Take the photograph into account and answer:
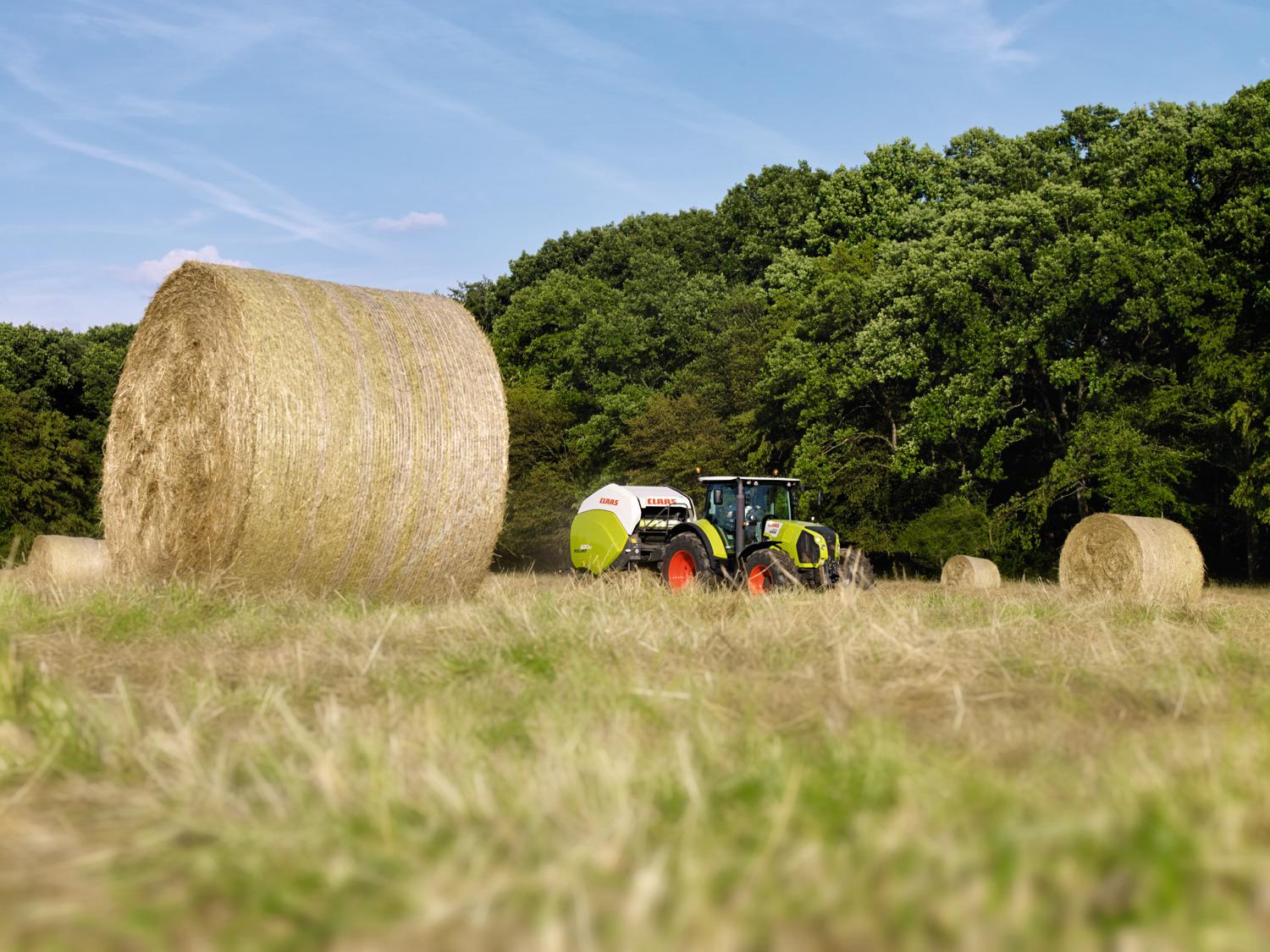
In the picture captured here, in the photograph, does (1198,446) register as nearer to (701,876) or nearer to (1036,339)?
(1036,339)

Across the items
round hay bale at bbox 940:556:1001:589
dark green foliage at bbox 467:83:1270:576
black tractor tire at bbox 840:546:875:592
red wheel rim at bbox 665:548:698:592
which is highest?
dark green foliage at bbox 467:83:1270:576

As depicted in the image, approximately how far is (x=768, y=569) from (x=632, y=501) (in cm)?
521

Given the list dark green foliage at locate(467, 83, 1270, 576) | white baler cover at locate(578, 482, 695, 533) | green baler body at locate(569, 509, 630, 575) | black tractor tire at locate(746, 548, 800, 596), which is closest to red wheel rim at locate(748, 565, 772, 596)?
black tractor tire at locate(746, 548, 800, 596)

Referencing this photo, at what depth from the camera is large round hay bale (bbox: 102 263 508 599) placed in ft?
30.7

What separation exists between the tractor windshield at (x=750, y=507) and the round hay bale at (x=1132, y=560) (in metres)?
4.10

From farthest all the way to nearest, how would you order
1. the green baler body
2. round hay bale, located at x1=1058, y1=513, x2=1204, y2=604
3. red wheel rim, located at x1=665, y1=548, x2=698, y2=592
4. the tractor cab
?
the green baler body
round hay bale, located at x1=1058, y1=513, x2=1204, y2=604
red wheel rim, located at x1=665, y1=548, x2=698, y2=592
the tractor cab

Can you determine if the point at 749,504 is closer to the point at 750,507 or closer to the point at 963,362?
the point at 750,507

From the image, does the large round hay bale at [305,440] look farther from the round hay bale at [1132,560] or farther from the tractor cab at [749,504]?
the round hay bale at [1132,560]

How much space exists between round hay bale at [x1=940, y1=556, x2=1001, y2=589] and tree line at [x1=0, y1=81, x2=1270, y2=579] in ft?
11.8

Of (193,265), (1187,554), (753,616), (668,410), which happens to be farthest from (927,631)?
(668,410)

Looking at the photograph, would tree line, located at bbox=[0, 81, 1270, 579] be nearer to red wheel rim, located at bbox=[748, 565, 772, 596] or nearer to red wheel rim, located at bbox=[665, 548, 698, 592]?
red wheel rim, located at bbox=[665, 548, 698, 592]

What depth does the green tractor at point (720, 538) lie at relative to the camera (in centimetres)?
1446

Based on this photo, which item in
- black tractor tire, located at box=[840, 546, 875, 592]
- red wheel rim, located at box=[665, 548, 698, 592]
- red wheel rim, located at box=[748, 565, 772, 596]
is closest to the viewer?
black tractor tire, located at box=[840, 546, 875, 592]

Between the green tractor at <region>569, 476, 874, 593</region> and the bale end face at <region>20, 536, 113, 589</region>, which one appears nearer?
the green tractor at <region>569, 476, 874, 593</region>
